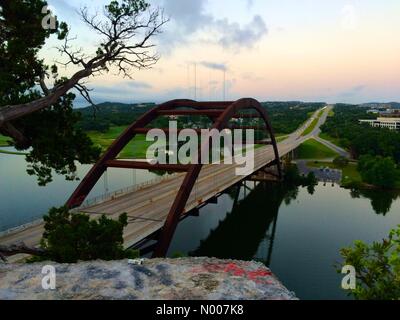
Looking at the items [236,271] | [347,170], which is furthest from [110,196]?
[347,170]

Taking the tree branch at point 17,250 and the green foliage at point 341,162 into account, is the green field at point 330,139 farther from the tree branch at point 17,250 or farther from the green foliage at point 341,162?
the tree branch at point 17,250

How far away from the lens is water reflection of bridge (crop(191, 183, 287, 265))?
42062mm

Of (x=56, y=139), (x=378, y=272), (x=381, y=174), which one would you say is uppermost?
(x=56, y=139)

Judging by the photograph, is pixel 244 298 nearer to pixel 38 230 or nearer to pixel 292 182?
pixel 38 230

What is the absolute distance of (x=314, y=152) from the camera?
371 ft

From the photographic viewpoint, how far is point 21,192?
63.4 meters

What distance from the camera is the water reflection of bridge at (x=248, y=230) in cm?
4206

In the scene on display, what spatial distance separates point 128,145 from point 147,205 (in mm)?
95375

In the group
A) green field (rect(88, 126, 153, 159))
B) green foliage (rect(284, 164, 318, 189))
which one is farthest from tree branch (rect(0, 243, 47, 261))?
Result: green field (rect(88, 126, 153, 159))

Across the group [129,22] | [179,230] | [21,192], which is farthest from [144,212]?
[21,192]

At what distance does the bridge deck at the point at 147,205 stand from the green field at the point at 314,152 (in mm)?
56929

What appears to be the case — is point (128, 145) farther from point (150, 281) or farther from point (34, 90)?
point (150, 281)

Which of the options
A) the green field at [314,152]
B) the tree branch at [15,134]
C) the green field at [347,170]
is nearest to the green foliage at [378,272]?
the tree branch at [15,134]
